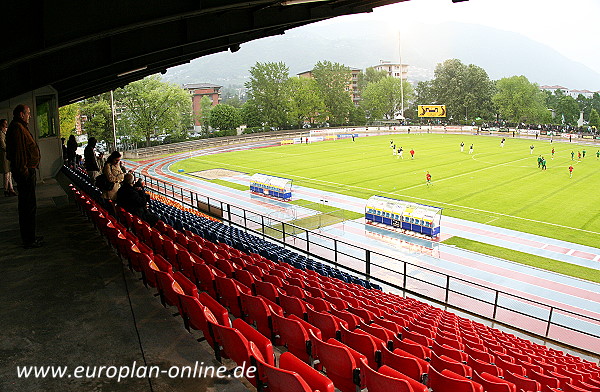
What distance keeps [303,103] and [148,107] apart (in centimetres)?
3692

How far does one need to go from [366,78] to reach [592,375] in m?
180

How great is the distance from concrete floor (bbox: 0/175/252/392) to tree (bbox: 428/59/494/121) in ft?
403

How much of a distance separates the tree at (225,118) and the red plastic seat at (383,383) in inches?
3704

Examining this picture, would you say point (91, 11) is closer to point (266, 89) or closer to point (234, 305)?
point (234, 305)

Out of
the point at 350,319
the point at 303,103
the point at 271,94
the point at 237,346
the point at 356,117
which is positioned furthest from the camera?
the point at 356,117

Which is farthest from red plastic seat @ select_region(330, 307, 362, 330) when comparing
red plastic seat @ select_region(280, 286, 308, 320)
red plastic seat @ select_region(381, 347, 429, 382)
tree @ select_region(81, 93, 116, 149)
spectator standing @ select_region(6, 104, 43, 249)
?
tree @ select_region(81, 93, 116, 149)

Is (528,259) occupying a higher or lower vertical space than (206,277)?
lower

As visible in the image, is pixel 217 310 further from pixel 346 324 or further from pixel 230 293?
pixel 346 324

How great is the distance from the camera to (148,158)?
6725cm

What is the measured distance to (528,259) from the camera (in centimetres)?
2086

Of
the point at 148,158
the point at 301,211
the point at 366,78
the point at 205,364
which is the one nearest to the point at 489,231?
the point at 301,211

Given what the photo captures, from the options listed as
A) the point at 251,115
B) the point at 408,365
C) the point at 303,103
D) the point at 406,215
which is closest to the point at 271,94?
the point at 251,115

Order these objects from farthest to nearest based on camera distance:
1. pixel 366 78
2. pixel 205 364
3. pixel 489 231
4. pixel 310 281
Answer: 1. pixel 366 78
2. pixel 489 231
3. pixel 310 281
4. pixel 205 364

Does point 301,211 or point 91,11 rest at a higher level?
point 91,11
